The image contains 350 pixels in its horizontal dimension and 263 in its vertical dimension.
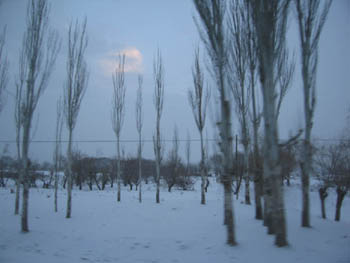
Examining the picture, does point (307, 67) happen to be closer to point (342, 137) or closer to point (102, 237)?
point (102, 237)

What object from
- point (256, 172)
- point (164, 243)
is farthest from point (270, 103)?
point (164, 243)

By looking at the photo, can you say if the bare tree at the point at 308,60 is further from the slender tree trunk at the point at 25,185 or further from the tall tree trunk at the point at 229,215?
the slender tree trunk at the point at 25,185

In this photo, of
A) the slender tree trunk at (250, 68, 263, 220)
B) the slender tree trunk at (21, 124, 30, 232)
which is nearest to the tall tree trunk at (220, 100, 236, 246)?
the slender tree trunk at (250, 68, 263, 220)

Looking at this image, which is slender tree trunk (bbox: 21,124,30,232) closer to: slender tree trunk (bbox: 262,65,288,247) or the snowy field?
the snowy field

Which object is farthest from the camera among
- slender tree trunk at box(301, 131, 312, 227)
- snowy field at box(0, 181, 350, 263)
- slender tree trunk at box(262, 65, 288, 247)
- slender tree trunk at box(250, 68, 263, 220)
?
slender tree trunk at box(250, 68, 263, 220)

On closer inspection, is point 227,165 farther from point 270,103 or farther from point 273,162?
point 270,103

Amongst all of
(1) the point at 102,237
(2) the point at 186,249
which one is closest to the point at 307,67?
(2) the point at 186,249

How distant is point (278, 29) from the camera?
5.27 metres

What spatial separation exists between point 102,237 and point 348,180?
1333cm

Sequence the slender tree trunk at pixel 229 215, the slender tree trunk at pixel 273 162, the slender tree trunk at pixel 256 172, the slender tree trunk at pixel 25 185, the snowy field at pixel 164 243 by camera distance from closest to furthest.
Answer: the snowy field at pixel 164 243 → the slender tree trunk at pixel 273 162 → the slender tree trunk at pixel 229 215 → the slender tree trunk at pixel 25 185 → the slender tree trunk at pixel 256 172

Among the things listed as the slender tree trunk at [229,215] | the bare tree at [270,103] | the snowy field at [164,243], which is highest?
the bare tree at [270,103]

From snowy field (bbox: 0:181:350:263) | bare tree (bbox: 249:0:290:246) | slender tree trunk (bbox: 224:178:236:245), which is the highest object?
bare tree (bbox: 249:0:290:246)

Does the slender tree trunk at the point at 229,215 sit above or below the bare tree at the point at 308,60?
below

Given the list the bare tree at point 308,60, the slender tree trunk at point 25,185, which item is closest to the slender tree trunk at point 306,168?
the bare tree at point 308,60
